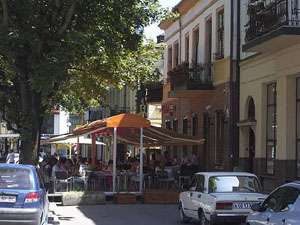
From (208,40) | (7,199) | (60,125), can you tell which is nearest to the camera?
(7,199)

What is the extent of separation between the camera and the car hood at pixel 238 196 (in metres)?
15.4

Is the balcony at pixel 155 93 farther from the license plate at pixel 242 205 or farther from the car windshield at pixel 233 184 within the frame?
the license plate at pixel 242 205

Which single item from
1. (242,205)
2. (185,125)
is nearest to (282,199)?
(242,205)

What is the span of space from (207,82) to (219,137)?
8.33ft

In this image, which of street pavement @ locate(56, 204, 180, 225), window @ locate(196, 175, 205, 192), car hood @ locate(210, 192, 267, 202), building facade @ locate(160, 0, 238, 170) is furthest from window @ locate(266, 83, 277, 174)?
car hood @ locate(210, 192, 267, 202)

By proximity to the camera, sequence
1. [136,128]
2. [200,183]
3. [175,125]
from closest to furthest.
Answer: [200,183], [136,128], [175,125]

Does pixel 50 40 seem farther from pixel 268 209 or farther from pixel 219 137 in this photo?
pixel 219 137

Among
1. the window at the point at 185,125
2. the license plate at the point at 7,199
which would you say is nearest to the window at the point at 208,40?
the window at the point at 185,125

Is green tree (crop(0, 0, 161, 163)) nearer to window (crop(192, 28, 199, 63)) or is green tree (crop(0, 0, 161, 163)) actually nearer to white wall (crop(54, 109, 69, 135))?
window (crop(192, 28, 199, 63))

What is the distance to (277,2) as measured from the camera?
861 inches

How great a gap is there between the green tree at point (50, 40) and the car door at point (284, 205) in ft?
29.4

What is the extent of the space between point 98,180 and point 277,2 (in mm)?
9575

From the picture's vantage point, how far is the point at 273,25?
71.2 ft

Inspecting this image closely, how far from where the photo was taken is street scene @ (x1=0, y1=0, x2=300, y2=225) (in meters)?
15.7
